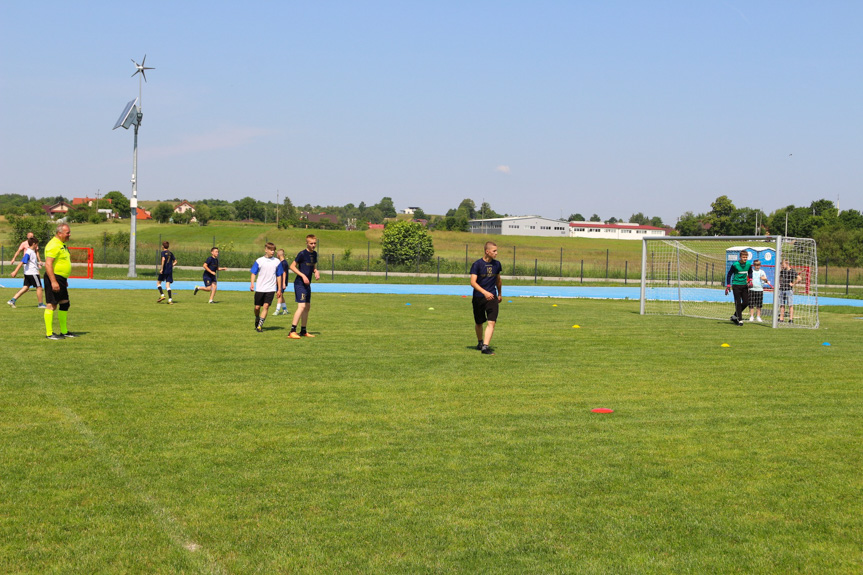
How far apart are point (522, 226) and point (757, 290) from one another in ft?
439

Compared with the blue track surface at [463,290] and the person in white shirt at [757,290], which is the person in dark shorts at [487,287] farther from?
the blue track surface at [463,290]

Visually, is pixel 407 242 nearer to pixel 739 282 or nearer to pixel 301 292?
pixel 739 282

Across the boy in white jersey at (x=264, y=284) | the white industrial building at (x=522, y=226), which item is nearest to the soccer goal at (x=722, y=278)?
the boy in white jersey at (x=264, y=284)

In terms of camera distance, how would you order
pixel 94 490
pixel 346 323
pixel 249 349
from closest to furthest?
1. pixel 94 490
2. pixel 249 349
3. pixel 346 323

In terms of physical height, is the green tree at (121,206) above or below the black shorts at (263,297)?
above

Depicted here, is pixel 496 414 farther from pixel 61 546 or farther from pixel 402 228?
pixel 402 228

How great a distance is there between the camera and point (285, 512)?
4953 millimetres

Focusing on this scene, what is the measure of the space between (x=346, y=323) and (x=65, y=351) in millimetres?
6788

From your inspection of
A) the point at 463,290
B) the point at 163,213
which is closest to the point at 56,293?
the point at 463,290

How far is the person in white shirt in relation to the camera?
20.0m

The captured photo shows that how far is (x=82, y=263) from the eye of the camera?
4647 cm

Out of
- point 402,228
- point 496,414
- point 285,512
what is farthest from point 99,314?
point 402,228

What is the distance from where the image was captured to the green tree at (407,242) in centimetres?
5356

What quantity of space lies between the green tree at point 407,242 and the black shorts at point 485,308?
39400 mm
